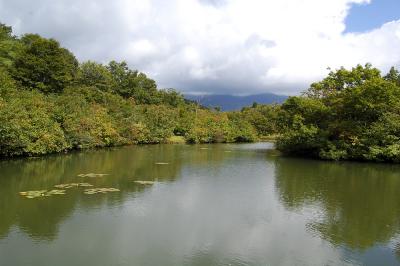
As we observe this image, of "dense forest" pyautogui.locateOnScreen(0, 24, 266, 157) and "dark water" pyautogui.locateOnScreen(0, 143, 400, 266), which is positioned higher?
"dense forest" pyautogui.locateOnScreen(0, 24, 266, 157)

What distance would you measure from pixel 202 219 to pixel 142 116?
37809 millimetres

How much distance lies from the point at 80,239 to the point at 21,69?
38191 millimetres

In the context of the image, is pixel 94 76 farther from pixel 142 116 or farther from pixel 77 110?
pixel 77 110

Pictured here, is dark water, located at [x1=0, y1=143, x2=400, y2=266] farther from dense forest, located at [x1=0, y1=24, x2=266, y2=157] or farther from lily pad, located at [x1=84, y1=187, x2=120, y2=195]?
dense forest, located at [x1=0, y1=24, x2=266, y2=157]

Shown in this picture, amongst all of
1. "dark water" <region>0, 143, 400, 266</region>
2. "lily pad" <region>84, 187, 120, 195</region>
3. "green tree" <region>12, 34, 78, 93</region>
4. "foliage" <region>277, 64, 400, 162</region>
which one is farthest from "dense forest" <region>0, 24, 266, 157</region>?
"foliage" <region>277, 64, 400, 162</region>

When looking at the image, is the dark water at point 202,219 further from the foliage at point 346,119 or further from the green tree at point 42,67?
the green tree at point 42,67

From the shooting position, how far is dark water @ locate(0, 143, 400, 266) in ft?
34.8

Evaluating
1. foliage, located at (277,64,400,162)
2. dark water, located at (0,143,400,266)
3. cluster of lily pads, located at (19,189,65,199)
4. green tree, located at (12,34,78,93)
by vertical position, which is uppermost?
green tree, located at (12,34,78,93)

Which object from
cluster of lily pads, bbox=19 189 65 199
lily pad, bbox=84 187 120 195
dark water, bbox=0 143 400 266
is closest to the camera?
dark water, bbox=0 143 400 266

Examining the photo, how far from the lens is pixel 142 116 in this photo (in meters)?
51.0

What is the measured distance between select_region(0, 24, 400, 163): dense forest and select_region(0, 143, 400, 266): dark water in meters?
5.75

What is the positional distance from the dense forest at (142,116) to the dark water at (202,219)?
5.75 metres

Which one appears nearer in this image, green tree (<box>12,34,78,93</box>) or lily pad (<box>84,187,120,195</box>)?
lily pad (<box>84,187,120,195</box>)

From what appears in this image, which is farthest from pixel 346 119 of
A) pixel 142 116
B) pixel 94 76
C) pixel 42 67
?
pixel 94 76
